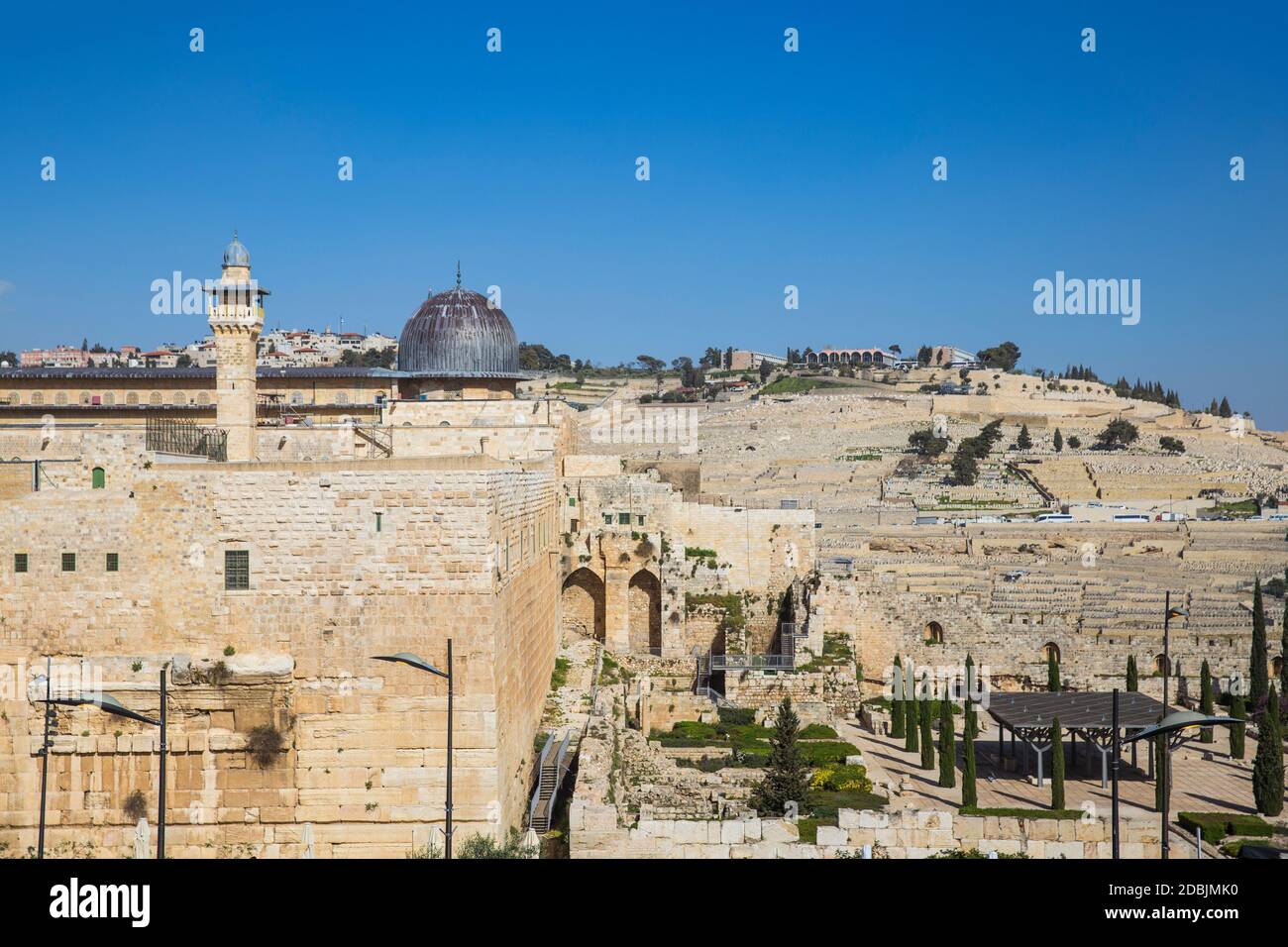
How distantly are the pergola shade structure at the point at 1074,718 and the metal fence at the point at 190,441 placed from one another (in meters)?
14.0

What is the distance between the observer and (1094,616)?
35.1 meters

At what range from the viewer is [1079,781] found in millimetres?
24891

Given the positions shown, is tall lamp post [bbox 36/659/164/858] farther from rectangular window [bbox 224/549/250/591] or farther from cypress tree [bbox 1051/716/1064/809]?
cypress tree [bbox 1051/716/1064/809]

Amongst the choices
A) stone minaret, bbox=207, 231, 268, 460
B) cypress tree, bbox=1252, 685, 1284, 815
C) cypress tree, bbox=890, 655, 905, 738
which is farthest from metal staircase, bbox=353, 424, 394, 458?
cypress tree, bbox=1252, 685, 1284, 815

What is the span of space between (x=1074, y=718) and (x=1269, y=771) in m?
3.30

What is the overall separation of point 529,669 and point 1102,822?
7.90 m

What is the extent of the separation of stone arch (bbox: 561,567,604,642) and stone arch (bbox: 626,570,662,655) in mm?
746

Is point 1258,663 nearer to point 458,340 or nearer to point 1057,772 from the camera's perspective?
point 1057,772

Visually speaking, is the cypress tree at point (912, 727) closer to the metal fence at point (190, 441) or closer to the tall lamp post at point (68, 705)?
the metal fence at point (190, 441)

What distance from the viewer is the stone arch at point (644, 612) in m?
31.0

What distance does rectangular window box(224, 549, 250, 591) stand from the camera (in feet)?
48.8

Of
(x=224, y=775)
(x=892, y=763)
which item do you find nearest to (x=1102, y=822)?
(x=892, y=763)

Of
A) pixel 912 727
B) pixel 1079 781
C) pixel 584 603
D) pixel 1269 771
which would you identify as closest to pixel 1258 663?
pixel 1079 781

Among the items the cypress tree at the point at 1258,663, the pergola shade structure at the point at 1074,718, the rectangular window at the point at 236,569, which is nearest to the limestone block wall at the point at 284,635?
the rectangular window at the point at 236,569
